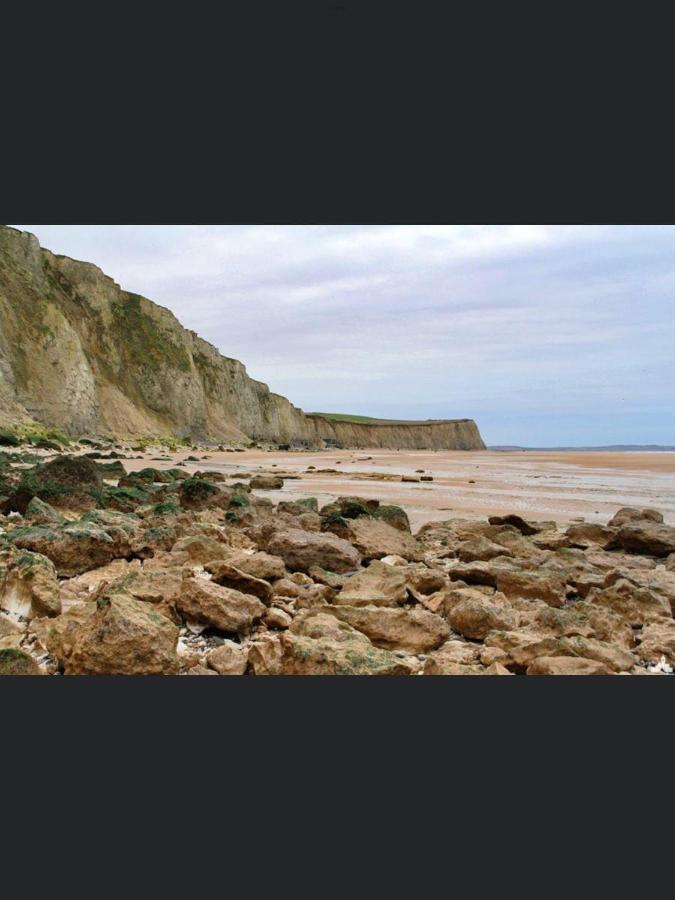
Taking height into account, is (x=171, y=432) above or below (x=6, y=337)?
below

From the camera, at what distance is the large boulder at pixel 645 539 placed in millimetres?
7027

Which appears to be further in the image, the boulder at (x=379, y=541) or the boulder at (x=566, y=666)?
the boulder at (x=379, y=541)

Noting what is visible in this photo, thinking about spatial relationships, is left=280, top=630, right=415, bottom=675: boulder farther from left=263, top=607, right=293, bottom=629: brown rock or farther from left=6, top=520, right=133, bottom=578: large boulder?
left=6, top=520, right=133, bottom=578: large boulder

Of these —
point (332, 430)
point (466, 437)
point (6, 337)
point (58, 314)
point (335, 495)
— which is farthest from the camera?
point (466, 437)

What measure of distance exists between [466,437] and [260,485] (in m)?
115

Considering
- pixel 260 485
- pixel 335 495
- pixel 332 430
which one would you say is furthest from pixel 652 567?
pixel 332 430

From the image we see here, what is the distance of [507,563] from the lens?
579 cm

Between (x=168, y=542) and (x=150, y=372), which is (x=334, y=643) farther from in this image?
(x=150, y=372)

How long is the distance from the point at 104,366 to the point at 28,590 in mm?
46345

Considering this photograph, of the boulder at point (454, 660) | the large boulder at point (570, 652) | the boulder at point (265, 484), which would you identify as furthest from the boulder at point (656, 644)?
the boulder at point (265, 484)

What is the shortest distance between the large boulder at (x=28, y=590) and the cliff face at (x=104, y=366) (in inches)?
1072

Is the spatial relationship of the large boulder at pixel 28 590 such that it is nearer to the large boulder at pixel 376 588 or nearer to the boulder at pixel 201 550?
the boulder at pixel 201 550

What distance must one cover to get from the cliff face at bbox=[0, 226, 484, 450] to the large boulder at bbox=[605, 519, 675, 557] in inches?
1093

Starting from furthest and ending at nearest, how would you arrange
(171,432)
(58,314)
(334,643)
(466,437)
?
(466,437) → (171,432) → (58,314) → (334,643)
